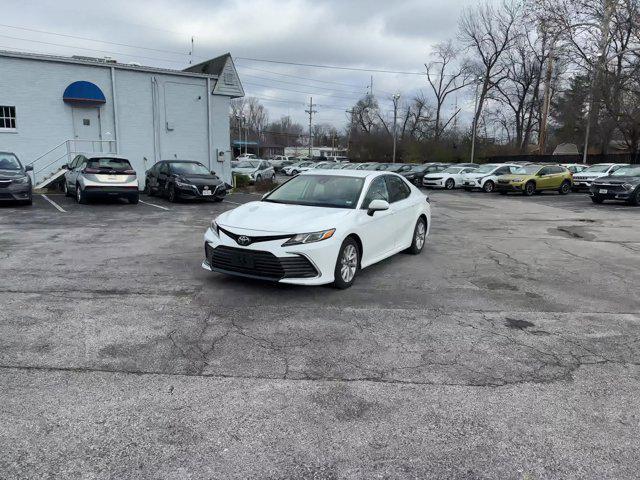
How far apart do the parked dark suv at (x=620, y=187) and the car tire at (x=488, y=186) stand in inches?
304

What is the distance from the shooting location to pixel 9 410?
131 inches

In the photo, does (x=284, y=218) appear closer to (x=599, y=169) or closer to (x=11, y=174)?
(x=11, y=174)

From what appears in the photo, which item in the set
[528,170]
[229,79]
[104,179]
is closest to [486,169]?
[528,170]

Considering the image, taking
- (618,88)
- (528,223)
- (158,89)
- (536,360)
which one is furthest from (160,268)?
(618,88)

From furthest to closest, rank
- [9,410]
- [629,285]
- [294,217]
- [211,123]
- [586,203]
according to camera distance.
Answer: [211,123] → [586,203] → [629,285] → [294,217] → [9,410]

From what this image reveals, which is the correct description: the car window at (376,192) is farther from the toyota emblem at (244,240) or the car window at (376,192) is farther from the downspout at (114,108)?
the downspout at (114,108)

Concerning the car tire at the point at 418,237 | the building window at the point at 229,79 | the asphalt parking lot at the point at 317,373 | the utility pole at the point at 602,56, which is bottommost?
the asphalt parking lot at the point at 317,373

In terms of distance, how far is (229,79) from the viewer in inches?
969

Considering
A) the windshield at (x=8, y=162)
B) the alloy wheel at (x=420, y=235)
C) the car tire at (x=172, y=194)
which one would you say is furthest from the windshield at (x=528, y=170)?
the windshield at (x=8, y=162)

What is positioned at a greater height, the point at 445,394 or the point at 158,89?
the point at 158,89

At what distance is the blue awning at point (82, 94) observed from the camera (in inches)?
808

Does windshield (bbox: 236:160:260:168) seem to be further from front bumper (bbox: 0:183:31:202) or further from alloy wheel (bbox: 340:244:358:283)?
alloy wheel (bbox: 340:244:358:283)

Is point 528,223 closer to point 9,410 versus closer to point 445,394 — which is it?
point 445,394

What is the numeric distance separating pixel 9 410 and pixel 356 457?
2.30 meters
